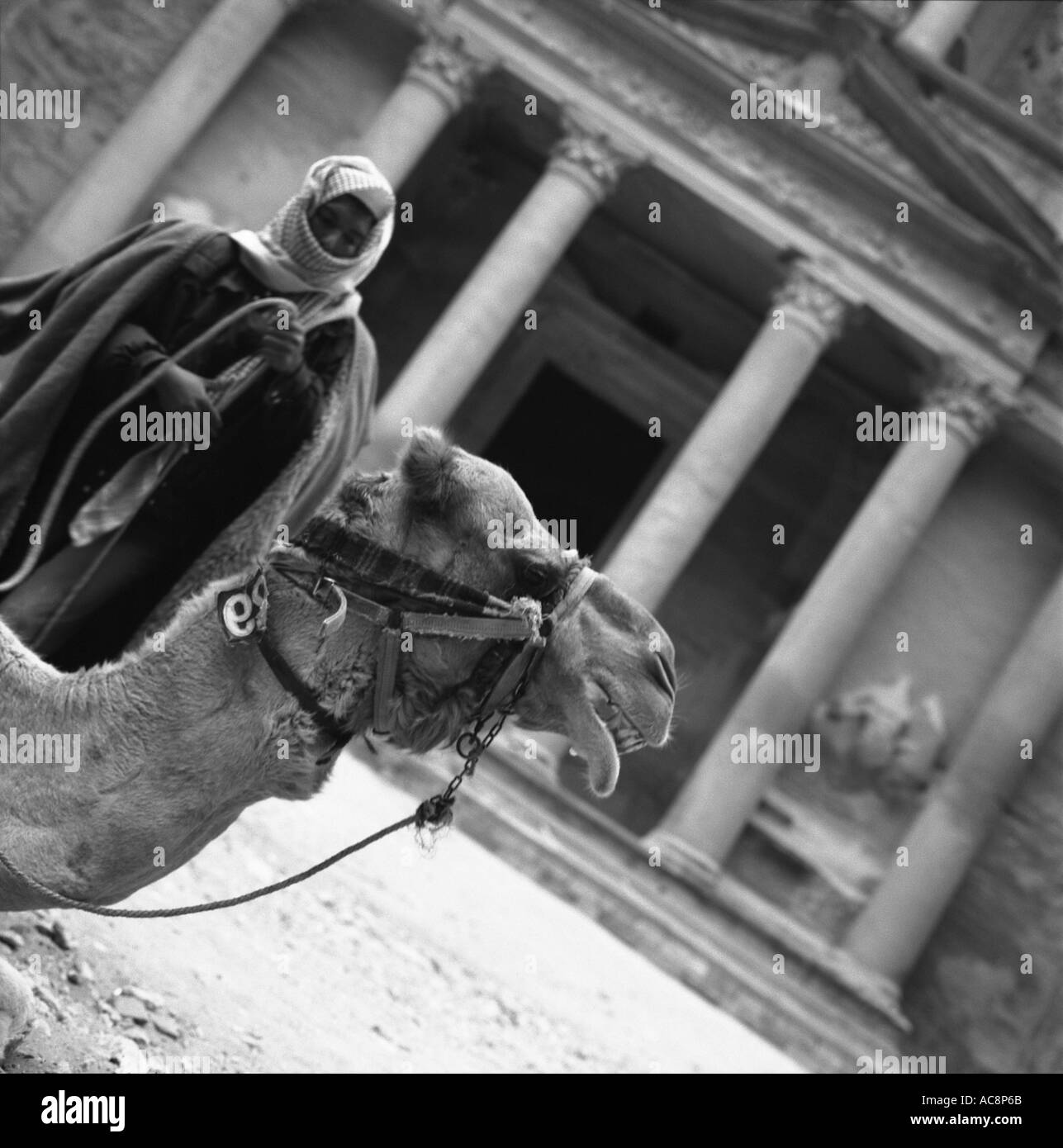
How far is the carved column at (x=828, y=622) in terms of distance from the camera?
15781 mm

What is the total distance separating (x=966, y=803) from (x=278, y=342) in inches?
552

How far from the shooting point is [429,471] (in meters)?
3.05

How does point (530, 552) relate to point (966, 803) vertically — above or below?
below

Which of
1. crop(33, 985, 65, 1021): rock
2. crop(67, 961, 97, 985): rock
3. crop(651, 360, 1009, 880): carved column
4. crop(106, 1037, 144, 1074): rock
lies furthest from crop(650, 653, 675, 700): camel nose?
crop(651, 360, 1009, 880): carved column

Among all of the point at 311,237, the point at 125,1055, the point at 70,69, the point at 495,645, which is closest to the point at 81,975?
the point at 125,1055

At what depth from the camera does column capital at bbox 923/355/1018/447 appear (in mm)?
17266

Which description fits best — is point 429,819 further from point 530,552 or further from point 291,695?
point 530,552

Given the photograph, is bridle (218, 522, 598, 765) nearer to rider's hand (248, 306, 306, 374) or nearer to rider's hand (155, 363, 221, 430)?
rider's hand (155, 363, 221, 430)

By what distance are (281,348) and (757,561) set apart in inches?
677

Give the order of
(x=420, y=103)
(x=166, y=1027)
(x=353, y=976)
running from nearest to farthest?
1. (x=166, y=1027)
2. (x=353, y=976)
3. (x=420, y=103)

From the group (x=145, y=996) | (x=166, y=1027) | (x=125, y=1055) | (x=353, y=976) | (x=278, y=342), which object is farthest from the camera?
(x=353, y=976)

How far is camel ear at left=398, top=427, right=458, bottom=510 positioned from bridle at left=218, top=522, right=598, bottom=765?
15 cm

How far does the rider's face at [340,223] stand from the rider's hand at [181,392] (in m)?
0.79
